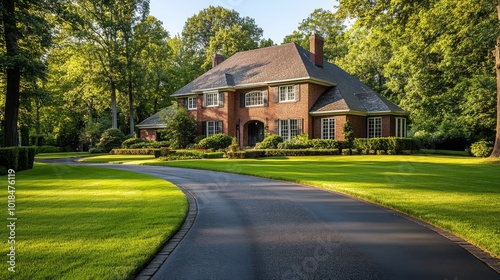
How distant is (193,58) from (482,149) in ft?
146

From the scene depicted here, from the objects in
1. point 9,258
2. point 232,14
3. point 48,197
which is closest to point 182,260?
point 9,258

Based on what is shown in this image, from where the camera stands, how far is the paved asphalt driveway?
4.75 meters

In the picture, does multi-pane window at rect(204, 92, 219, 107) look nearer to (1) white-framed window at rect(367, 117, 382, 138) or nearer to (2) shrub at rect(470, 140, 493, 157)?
(1) white-framed window at rect(367, 117, 382, 138)

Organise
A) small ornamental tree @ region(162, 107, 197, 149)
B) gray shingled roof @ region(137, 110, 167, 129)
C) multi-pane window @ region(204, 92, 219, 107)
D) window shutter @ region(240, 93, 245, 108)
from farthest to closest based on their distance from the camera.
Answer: gray shingled roof @ region(137, 110, 167, 129)
multi-pane window @ region(204, 92, 219, 107)
small ornamental tree @ region(162, 107, 197, 149)
window shutter @ region(240, 93, 245, 108)

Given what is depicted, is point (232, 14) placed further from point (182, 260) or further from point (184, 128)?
point (182, 260)

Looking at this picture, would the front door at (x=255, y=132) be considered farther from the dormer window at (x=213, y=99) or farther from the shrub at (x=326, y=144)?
the shrub at (x=326, y=144)

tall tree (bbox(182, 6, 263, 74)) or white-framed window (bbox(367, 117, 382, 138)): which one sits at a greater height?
tall tree (bbox(182, 6, 263, 74))

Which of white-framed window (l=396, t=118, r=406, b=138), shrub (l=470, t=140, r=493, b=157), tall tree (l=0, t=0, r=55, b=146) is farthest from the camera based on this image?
white-framed window (l=396, t=118, r=406, b=138)

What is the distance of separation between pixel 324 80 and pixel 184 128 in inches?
560

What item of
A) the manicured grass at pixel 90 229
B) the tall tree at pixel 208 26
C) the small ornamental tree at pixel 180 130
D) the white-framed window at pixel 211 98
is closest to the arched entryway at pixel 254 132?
the white-framed window at pixel 211 98

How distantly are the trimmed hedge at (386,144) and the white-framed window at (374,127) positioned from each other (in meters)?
3.60

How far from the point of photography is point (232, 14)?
62594 millimetres

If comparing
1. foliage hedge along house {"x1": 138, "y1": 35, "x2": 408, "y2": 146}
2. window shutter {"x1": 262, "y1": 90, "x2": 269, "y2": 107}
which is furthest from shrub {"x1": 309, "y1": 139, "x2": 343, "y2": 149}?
window shutter {"x1": 262, "y1": 90, "x2": 269, "y2": 107}

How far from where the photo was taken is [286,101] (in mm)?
32906
